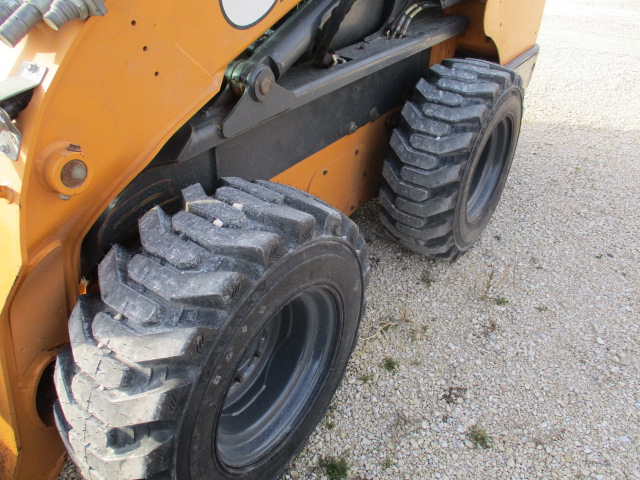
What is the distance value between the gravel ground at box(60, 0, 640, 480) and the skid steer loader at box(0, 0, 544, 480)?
39 centimetres

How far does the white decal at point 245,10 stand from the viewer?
1.59m

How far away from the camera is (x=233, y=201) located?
5.53 feet

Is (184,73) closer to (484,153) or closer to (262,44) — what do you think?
(262,44)

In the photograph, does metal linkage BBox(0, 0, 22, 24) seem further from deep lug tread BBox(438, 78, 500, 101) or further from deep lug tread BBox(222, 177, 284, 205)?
deep lug tread BBox(438, 78, 500, 101)

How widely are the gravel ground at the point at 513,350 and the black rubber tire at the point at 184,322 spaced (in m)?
0.75

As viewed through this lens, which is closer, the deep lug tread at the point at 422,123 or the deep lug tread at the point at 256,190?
the deep lug tread at the point at 256,190

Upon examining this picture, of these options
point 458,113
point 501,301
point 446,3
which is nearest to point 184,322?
point 458,113

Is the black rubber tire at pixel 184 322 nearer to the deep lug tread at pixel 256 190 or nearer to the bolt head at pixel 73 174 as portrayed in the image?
the deep lug tread at pixel 256 190

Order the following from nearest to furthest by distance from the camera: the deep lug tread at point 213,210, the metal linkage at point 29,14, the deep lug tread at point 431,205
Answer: the metal linkage at point 29,14, the deep lug tread at point 213,210, the deep lug tread at point 431,205

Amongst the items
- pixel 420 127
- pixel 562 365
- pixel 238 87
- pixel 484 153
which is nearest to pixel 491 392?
pixel 562 365

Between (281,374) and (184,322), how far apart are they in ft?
2.56

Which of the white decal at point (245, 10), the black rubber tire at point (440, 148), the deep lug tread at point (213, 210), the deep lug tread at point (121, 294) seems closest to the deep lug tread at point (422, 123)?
the black rubber tire at point (440, 148)

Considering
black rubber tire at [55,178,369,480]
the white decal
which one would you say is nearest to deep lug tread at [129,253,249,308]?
black rubber tire at [55,178,369,480]

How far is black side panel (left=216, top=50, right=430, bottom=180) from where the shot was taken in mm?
2043
